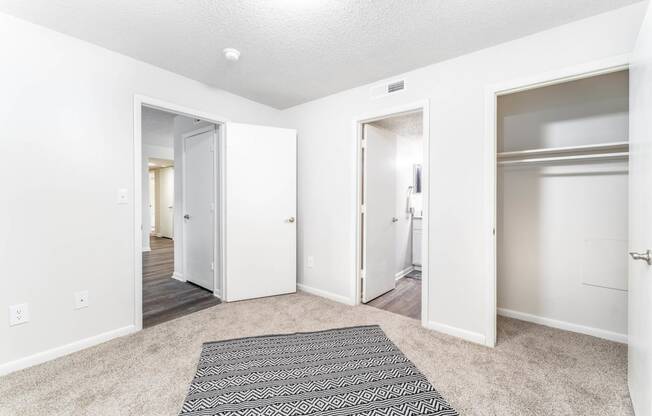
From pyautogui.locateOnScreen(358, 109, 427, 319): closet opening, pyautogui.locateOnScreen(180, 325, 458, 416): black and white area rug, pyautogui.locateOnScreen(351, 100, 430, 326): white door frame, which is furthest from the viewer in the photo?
pyautogui.locateOnScreen(358, 109, 427, 319): closet opening

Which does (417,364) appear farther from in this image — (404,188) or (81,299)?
(404,188)

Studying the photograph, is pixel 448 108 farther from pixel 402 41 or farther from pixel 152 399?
pixel 152 399

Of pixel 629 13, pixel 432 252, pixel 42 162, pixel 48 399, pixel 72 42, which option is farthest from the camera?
pixel 432 252

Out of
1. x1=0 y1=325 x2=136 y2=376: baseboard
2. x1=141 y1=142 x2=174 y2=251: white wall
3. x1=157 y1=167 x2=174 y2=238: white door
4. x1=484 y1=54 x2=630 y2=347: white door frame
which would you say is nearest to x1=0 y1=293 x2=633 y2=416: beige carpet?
x1=0 y1=325 x2=136 y2=376: baseboard

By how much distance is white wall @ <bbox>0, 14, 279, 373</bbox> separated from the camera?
1831mm

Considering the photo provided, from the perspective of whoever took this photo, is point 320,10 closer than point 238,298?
Yes

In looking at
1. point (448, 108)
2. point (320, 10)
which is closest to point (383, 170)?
point (448, 108)

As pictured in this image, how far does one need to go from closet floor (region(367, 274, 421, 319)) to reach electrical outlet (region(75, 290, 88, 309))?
2.52m

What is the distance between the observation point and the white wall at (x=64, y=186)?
72.1 inches

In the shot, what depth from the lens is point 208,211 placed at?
3.50 meters

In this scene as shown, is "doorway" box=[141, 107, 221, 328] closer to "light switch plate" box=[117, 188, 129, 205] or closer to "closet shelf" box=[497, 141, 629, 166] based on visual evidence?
"light switch plate" box=[117, 188, 129, 205]

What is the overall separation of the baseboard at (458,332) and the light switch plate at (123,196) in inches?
109

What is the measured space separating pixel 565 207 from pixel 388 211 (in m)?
1.67

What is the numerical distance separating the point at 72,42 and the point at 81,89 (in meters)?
0.33
